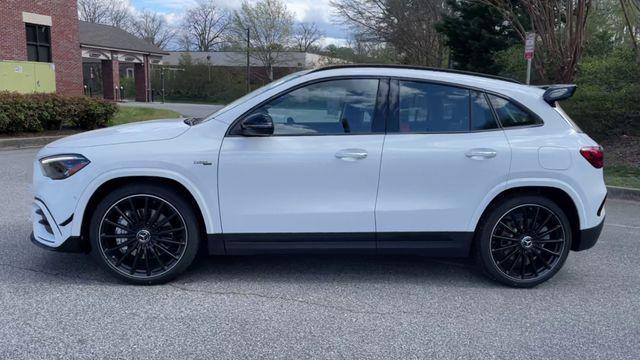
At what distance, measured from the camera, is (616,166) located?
10.7 meters

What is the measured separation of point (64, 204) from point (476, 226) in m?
3.25

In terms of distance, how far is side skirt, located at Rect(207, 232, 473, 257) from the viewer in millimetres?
4289

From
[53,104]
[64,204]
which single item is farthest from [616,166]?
[53,104]

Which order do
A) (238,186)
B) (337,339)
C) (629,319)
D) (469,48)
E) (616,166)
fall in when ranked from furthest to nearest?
1. (469,48)
2. (616,166)
3. (238,186)
4. (629,319)
5. (337,339)

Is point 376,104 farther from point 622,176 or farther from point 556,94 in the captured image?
point 622,176

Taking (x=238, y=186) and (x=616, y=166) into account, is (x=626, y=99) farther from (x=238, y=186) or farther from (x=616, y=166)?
(x=238, y=186)

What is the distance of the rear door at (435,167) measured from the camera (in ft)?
14.0

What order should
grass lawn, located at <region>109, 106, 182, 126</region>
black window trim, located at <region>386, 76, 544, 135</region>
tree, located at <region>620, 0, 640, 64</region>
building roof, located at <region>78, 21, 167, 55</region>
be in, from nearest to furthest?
black window trim, located at <region>386, 76, 544, 135</region> < tree, located at <region>620, 0, 640, 64</region> < grass lawn, located at <region>109, 106, 182, 126</region> < building roof, located at <region>78, 21, 167, 55</region>

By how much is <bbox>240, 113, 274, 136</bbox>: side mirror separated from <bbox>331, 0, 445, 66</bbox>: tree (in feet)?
77.4

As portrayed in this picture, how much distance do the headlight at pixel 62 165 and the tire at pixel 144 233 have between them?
0.32 meters

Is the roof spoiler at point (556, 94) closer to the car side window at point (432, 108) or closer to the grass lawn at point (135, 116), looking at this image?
the car side window at point (432, 108)

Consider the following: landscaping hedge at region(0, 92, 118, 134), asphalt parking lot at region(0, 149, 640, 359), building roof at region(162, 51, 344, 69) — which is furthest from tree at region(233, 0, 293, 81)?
asphalt parking lot at region(0, 149, 640, 359)

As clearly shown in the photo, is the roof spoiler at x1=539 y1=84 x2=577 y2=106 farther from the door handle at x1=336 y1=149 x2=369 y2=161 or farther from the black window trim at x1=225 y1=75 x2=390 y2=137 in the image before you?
the door handle at x1=336 y1=149 x2=369 y2=161

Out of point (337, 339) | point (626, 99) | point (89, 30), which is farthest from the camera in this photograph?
point (89, 30)
